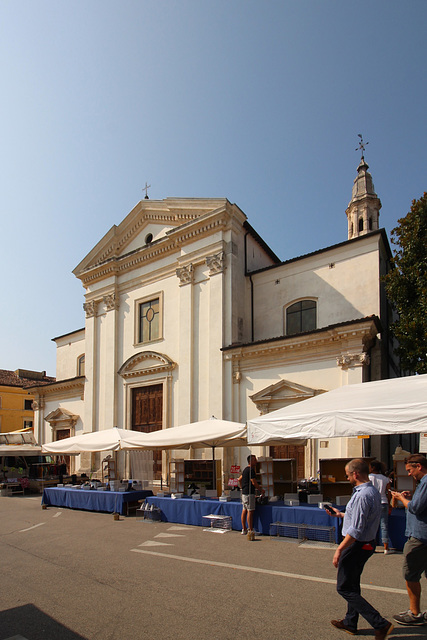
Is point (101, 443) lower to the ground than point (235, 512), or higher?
higher

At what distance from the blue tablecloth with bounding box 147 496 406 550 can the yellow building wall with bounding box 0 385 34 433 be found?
35.5m

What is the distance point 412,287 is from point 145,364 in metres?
12.1

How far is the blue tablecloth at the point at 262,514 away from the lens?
337 inches

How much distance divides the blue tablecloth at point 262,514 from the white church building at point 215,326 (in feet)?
17.9

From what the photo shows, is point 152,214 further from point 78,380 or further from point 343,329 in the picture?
point 343,329

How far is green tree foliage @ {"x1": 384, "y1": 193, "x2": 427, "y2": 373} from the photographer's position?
1623 centimetres

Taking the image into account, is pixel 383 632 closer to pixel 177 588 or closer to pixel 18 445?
pixel 177 588

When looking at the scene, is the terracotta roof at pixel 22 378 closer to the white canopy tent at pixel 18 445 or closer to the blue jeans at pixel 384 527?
the white canopy tent at pixel 18 445

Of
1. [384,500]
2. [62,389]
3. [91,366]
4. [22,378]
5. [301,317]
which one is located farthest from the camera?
[22,378]

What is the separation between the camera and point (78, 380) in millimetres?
26375

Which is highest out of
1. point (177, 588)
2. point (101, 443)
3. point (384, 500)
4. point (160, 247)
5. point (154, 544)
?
point (160, 247)

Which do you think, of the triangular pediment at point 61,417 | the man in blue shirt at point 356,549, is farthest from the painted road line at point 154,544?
the triangular pediment at point 61,417

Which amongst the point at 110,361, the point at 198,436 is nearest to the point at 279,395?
the point at 198,436

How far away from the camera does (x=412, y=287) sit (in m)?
17.0
